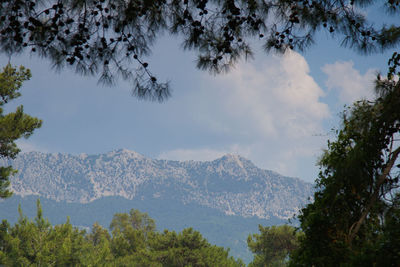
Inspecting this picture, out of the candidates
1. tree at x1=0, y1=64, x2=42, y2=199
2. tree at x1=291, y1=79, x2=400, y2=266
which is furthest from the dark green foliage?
tree at x1=291, y1=79, x2=400, y2=266

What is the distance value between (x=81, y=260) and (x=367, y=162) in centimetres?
2152

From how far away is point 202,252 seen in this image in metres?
26.9

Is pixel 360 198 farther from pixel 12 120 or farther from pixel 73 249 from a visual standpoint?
pixel 73 249

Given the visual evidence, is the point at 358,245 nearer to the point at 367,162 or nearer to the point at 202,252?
the point at 367,162

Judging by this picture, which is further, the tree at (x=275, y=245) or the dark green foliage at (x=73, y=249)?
the tree at (x=275, y=245)

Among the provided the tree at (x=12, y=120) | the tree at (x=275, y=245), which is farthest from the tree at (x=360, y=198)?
the tree at (x=275, y=245)

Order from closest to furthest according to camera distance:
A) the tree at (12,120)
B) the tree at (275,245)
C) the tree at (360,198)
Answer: the tree at (360,198), the tree at (12,120), the tree at (275,245)

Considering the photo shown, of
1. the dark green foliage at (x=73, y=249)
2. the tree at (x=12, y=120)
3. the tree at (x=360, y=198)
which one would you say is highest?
the tree at (x=12, y=120)

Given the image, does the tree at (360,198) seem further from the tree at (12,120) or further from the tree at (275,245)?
the tree at (275,245)

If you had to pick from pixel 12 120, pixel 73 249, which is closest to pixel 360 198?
pixel 12 120

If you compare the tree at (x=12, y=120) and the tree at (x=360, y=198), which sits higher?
the tree at (x=12, y=120)

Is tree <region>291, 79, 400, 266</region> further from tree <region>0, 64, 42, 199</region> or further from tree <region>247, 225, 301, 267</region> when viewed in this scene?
tree <region>247, 225, 301, 267</region>

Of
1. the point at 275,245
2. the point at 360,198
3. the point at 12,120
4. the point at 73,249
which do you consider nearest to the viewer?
the point at 360,198

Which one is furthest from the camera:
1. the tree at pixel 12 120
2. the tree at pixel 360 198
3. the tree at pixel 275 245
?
the tree at pixel 275 245
